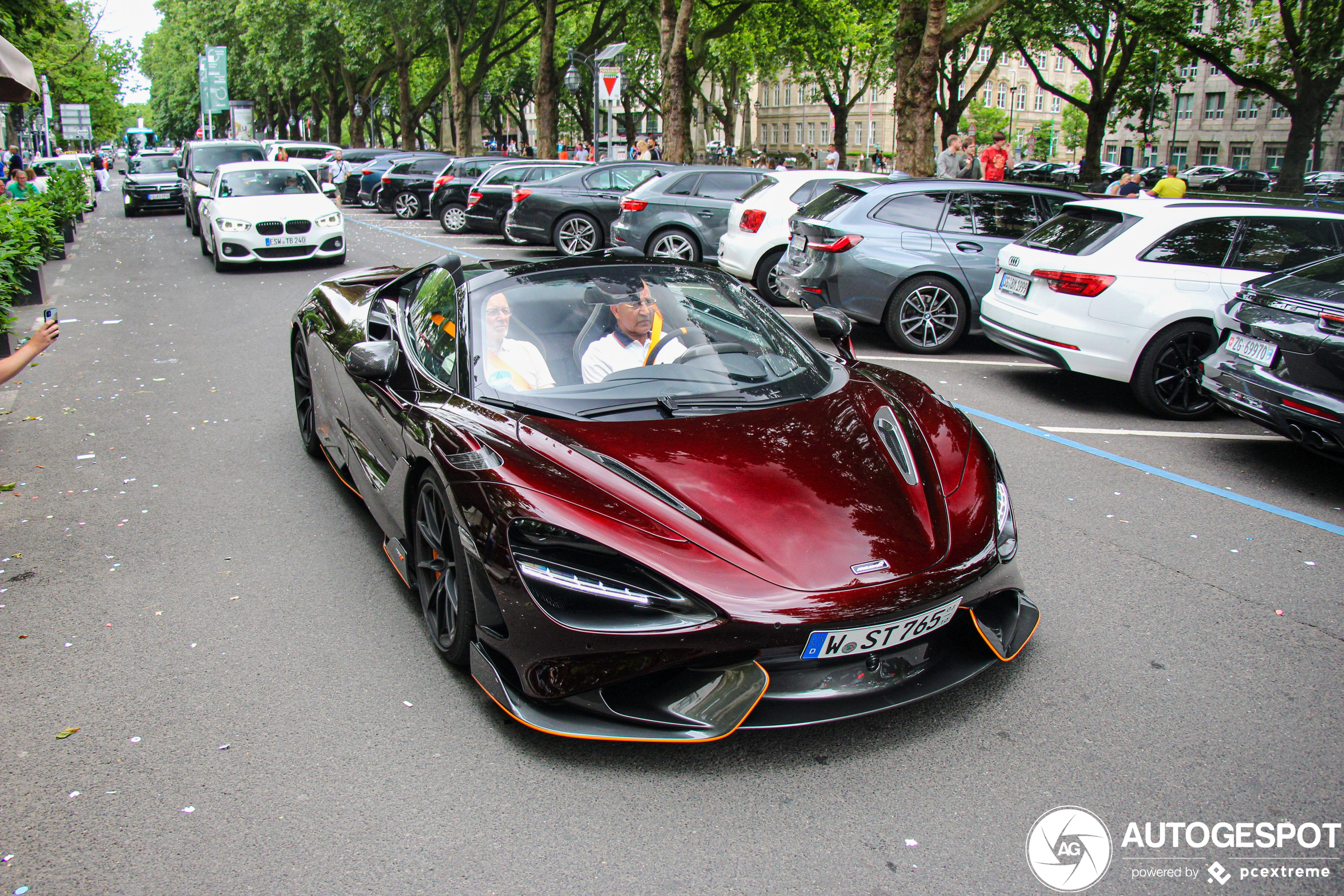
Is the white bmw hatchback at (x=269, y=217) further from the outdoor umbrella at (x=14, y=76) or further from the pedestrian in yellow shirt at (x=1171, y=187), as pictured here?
the pedestrian in yellow shirt at (x=1171, y=187)

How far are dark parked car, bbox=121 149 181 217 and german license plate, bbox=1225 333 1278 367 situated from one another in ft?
87.8

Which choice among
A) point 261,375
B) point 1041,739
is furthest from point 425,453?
point 261,375

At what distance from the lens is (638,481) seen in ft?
10.6

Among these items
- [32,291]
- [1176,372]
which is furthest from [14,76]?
[1176,372]

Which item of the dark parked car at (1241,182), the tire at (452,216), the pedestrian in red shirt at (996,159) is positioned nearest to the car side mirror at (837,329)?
the pedestrian in red shirt at (996,159)

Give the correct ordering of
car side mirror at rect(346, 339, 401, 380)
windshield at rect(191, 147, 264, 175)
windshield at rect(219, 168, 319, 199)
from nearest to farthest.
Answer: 1. car side mirror at rect(346, 339, 401, 380)
2. windshield at rect(219, 168, 319, 199)
3. windshield at rect(191, 147, 264, 175)

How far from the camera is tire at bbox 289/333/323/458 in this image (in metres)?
6.12

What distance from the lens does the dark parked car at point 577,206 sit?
706 inches

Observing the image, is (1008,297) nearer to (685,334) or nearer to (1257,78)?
(685,334)

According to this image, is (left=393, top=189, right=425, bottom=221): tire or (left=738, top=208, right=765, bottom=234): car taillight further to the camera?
(left=393, top=189, right=425, bottom=221): tire

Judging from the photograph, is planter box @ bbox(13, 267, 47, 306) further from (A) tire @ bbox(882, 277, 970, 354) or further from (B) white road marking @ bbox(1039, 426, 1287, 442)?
(B) white road marking @ bbox(1039, 426, 1287, 442)

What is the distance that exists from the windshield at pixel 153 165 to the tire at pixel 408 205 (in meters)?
6.54

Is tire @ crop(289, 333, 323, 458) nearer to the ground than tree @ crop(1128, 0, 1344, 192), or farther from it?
nearer to the ground

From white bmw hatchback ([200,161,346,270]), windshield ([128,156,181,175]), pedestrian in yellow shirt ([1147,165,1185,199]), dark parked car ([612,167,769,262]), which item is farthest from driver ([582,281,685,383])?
windshield ([128,156,181,175])
